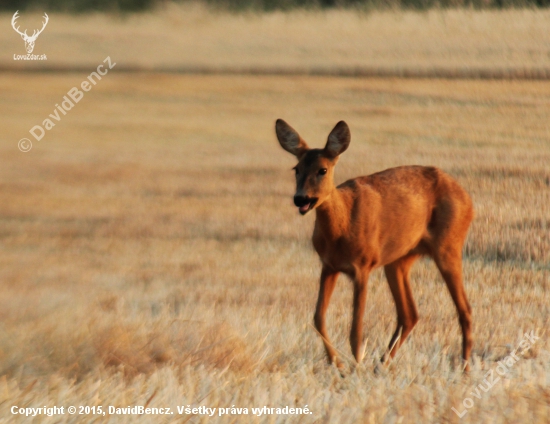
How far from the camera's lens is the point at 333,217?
493cm

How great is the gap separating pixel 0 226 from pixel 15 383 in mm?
6877

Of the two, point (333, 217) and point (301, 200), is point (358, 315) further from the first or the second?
point (301, 200)

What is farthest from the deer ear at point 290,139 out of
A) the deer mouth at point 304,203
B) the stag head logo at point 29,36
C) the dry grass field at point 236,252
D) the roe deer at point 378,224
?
the stag head logo at point 29,36

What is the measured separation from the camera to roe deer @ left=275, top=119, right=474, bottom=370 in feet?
15.8

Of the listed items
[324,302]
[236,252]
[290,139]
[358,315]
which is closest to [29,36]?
[236,252]

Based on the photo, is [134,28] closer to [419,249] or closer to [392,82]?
[392,82]

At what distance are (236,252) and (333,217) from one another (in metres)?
4.04

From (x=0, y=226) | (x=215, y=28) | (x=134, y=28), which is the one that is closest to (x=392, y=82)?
(x=215, y=28)

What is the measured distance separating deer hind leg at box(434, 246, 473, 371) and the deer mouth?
3.98ft

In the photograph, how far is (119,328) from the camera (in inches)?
189

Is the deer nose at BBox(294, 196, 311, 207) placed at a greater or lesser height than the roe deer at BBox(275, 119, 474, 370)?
greater

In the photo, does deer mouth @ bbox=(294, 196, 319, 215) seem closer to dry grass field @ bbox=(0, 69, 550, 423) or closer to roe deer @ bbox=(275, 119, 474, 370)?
roe deer @ bbox=(275, 119, 474, 370)

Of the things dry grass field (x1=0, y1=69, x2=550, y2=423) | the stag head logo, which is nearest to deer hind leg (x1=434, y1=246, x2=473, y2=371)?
dry grass field (x1=0, y1=69, x2=550, y2=423)

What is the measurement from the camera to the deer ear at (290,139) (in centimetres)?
499
